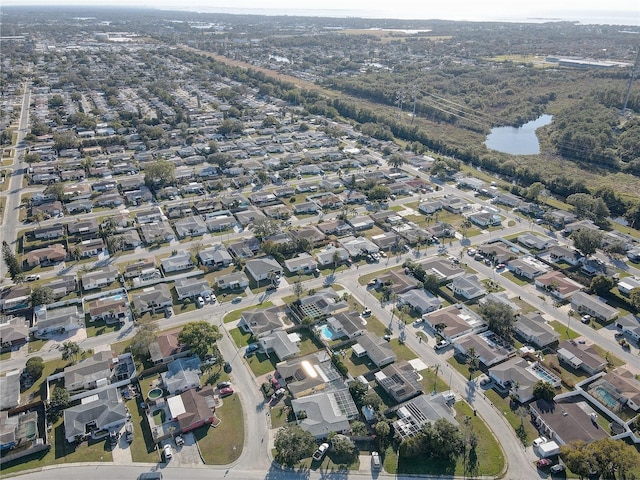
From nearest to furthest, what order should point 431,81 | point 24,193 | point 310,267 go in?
point 310,267 < point 24,193 < point 431,81

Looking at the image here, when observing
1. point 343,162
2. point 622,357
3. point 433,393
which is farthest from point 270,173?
Result: point 622,357

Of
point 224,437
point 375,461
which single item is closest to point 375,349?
point 375,461

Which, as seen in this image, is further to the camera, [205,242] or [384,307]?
[205,242]

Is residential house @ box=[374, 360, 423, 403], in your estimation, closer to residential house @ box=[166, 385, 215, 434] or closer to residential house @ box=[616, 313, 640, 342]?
residential house @ box=[166, 385, 215, 434]

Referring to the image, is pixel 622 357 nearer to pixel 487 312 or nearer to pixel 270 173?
pixel 487 312

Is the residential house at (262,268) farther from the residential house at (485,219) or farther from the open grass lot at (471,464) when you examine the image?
the residential house at (485,219)

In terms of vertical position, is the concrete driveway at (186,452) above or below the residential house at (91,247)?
below

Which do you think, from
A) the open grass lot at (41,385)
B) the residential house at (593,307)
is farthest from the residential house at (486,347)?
the open grass lot at (41,385)
